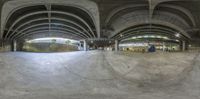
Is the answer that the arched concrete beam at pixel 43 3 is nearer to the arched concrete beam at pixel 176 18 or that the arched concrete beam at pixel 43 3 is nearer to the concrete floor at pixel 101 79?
the arched concrete beam at pixel 176 18

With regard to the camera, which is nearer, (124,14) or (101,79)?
(101,79)

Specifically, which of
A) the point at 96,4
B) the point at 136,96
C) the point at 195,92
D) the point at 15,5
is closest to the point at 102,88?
the point at 136,96

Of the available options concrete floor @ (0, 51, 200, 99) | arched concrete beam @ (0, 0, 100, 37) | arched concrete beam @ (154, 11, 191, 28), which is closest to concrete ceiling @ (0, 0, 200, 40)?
arched concrete beam @ (154, 11, 191, 28)

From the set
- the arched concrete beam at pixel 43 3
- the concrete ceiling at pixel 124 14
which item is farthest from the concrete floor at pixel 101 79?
the concrete ceiling at pixel 124 14

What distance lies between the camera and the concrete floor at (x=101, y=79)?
26.5 feet

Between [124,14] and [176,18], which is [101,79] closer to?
[124,14]

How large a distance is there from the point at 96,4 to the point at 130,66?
24212 mm

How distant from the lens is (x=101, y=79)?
1015 cm

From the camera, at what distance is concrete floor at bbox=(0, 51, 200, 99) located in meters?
8.06

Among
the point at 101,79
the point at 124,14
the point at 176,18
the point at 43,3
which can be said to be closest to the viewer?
the point at 101,79

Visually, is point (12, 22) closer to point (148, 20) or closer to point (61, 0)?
point (61, 0)

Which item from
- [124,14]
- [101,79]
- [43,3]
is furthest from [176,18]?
[101,79]

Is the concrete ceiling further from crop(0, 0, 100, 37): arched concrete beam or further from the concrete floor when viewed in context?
the concrete floor

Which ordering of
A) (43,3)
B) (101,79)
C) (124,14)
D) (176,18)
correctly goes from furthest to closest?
(176,18), (124,14), (43,3), (101,79)
